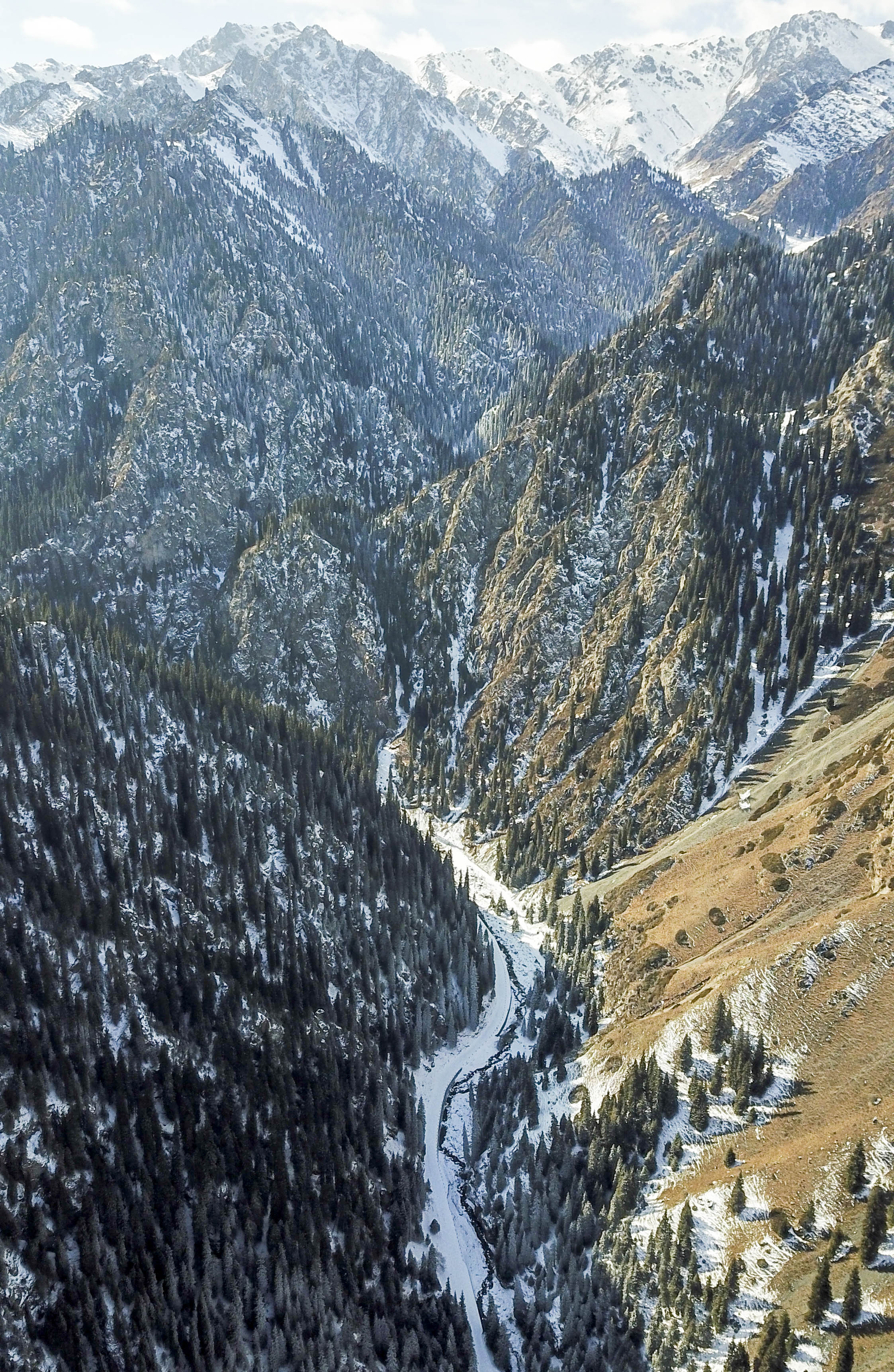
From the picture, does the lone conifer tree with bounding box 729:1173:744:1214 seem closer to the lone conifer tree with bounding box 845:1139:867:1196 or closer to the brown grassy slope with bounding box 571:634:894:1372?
the brown grassy slope with bounding box 571:634:894:1372

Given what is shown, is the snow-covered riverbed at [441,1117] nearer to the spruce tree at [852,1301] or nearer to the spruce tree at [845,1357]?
the spruce tree at [845,1357]

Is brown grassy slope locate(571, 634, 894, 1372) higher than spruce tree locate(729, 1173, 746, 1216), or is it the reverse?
brown grassy slope locate(571, 634, 894, 1372)

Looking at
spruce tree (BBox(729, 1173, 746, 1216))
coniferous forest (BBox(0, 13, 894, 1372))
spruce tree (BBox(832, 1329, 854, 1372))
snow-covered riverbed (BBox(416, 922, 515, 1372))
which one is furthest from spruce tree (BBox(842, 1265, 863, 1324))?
snow-covered riverbed (BBox(416, 922, 515, 1372))

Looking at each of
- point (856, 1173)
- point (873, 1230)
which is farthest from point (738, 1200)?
point (873, 1230)

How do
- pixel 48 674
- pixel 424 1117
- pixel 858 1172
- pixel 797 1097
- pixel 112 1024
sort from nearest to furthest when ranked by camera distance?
pixel 858 1172 < pixel 797 1097 < pixel 112 1024 < pixel 424 1117 < pixel 48 674

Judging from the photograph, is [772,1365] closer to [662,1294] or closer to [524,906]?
[662,1294]

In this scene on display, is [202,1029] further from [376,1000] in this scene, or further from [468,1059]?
[468,1059]

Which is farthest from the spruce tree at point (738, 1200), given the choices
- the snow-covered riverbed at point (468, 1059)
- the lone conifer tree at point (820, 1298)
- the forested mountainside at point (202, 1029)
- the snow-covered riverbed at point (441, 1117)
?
the forested mountainside at point (202, 1029)

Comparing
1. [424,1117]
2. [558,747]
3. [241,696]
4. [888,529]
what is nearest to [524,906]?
[558,747]
